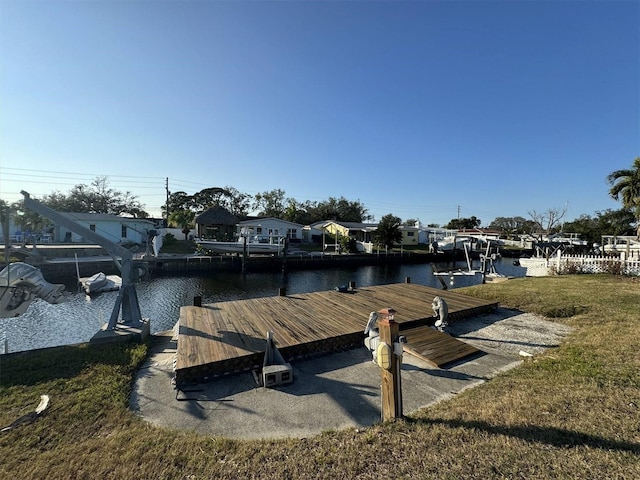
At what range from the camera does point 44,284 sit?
5.98 metres

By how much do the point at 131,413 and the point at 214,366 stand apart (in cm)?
127

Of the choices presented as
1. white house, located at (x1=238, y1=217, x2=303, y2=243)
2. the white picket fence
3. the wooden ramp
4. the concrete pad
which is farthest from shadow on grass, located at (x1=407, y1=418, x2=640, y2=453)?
white house, located at (x1=238, y1=217, x2=303, y2=243)

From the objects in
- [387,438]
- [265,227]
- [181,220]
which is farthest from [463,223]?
[387,438]

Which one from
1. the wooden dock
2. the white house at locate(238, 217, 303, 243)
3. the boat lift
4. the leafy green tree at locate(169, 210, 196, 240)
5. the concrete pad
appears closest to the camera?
the concrete pad

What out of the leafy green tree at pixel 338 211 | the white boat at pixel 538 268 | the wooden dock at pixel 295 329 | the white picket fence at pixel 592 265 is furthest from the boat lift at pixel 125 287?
the leafy green tree at pixel 338 211

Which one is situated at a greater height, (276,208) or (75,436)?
(276,208)

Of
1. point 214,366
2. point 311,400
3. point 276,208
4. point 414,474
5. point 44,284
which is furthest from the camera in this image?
point 276,208

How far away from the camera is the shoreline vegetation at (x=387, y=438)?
2654 millimetres

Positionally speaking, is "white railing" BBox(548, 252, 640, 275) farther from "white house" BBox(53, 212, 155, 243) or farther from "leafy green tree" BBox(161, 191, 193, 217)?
"leafy green tree" BBox(161, 191, 193, 217)

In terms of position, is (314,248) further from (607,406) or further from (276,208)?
(607,406)

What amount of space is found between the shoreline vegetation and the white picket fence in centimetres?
1295

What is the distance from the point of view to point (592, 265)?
1536 centimetres

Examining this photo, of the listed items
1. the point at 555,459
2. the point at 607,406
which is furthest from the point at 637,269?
the point at 555,459

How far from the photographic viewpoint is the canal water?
10.5 m
